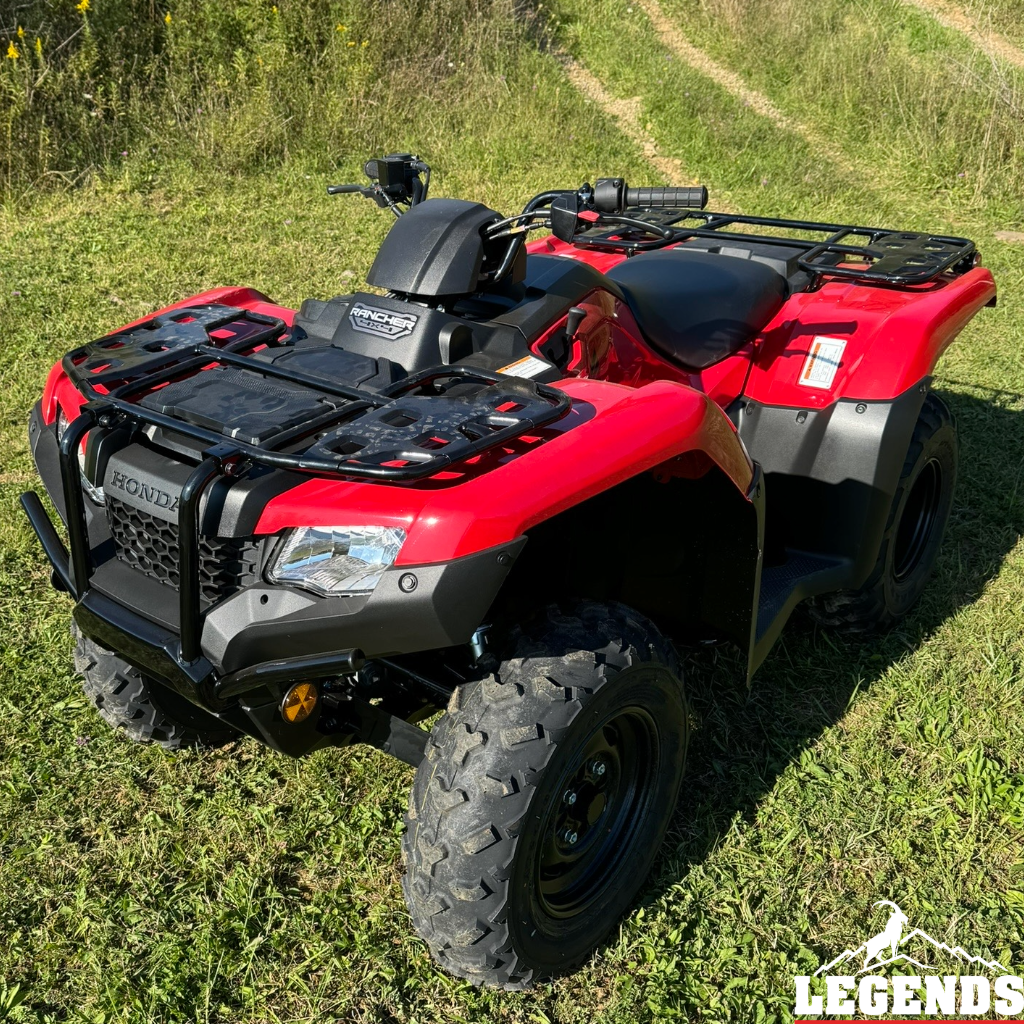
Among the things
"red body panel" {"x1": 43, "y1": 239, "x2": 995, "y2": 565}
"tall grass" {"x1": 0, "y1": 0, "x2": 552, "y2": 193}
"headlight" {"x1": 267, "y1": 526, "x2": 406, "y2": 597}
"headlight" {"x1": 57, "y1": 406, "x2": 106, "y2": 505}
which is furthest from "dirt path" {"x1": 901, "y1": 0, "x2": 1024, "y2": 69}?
"headlight" {"x1": 267, "y1": 526, "x2": 406, "y2": 597}

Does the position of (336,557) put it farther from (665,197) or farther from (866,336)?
(866,336)

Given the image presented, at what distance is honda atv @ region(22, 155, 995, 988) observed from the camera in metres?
2.06

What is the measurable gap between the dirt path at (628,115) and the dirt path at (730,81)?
1.24 m

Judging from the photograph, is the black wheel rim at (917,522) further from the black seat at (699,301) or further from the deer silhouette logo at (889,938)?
the deer silhouette logo at (889,938)

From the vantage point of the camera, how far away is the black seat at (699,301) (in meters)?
3.21

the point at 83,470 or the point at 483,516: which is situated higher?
the point at 483,516

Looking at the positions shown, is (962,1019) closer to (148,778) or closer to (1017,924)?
(1017,924)

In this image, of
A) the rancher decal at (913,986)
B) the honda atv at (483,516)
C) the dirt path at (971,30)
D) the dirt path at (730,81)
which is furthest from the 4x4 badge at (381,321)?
the dirt path at (971,30)

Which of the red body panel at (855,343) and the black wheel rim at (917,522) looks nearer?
the red body panel at (855,343)

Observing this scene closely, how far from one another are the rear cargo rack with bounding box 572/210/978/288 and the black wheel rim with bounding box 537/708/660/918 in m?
1.84

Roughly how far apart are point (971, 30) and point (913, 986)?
41.2ft

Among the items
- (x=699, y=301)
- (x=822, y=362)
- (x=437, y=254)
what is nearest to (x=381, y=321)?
(x=437, y=254)

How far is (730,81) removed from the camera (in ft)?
36.6

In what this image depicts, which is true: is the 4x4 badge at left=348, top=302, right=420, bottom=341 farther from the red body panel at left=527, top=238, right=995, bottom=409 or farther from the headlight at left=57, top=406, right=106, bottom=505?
the red body panel at left=527, top=238, right=995, bottom=409
